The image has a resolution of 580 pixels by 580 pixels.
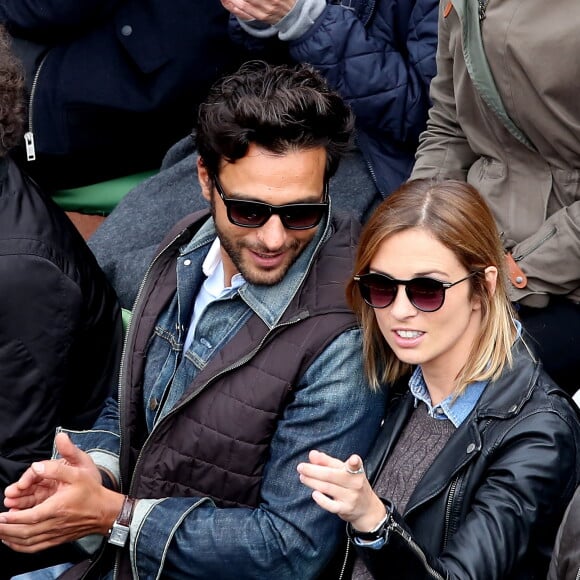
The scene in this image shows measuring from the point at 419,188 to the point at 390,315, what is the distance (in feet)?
0.96

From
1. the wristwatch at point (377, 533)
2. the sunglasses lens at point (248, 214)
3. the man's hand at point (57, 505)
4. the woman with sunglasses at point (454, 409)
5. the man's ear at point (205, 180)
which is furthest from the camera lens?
the man's ear at point (205, 180)

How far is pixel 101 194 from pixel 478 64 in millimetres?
1982

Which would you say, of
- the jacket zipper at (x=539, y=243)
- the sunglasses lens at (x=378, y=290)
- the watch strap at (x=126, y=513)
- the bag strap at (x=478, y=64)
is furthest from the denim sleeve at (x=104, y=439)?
the bag strap at (x=478, y=64)

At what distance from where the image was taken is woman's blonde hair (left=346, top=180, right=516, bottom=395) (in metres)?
2.45

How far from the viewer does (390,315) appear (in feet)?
8.07

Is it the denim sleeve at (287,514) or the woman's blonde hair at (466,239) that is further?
the denim sleeve at (287,514)

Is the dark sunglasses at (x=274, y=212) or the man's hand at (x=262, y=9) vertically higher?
the man's hand at (x=262, y=9)

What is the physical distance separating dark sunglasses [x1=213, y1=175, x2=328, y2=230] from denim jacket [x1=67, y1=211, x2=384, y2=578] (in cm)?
16

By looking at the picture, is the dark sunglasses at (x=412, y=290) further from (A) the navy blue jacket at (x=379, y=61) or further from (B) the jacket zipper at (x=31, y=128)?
(B) the jacket zipper at (x=31, y=128)

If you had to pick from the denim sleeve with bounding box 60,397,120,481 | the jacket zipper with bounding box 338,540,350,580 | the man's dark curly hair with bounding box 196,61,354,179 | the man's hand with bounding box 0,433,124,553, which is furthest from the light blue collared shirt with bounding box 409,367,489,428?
the denim sleeve with bounding box 60,397,120,481

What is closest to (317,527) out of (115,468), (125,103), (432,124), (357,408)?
(357,408)

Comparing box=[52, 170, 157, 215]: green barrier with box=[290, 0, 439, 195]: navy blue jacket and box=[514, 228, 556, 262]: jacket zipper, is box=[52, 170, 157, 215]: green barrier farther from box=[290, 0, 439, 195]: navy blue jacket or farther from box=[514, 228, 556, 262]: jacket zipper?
box=[514, 228, 556, 262]: jacket zipper

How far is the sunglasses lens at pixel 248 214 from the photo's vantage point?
2.68 m

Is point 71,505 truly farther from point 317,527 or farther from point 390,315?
point 390,315
